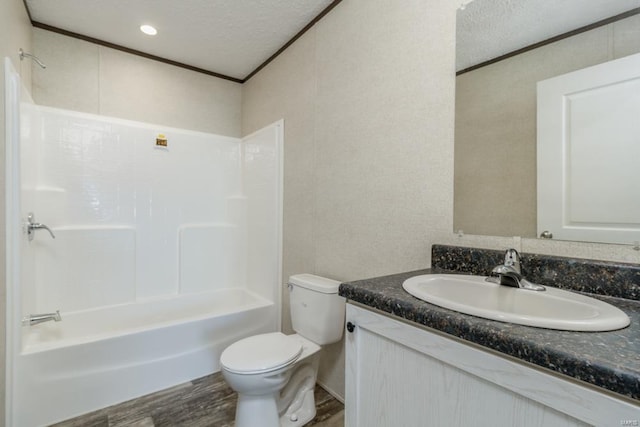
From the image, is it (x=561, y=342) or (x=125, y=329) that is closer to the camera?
(x=561, y=342)

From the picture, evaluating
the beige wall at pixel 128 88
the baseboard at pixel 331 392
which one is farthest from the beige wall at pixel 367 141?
the beige wall at pixel 128 88

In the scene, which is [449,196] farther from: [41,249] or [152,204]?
[41,249]

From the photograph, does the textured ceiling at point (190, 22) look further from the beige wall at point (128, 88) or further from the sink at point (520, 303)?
the sink at point (520, 303)

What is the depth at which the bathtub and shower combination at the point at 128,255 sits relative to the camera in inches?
66.9

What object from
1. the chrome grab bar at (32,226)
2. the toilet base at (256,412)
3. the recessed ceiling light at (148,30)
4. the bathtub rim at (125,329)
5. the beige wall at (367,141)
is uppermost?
the recessed ceiling light at (148,30)

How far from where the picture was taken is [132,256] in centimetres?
246

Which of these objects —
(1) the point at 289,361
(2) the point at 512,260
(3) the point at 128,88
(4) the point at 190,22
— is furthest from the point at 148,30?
(2) the point at 512,260

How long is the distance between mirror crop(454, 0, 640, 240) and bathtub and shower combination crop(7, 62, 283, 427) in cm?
149

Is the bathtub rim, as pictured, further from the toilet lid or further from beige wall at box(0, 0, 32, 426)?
the toilet lid

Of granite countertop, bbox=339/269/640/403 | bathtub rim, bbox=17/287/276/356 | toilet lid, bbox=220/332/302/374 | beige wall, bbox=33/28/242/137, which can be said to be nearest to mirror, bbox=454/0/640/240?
granite countertop, bbox=339/269/640/403

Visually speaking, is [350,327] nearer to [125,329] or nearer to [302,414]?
[302,414]

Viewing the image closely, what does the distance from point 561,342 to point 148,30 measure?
9.36ft

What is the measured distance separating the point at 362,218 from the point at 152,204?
1.92m

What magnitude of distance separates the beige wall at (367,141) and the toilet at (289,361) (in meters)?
0.20
